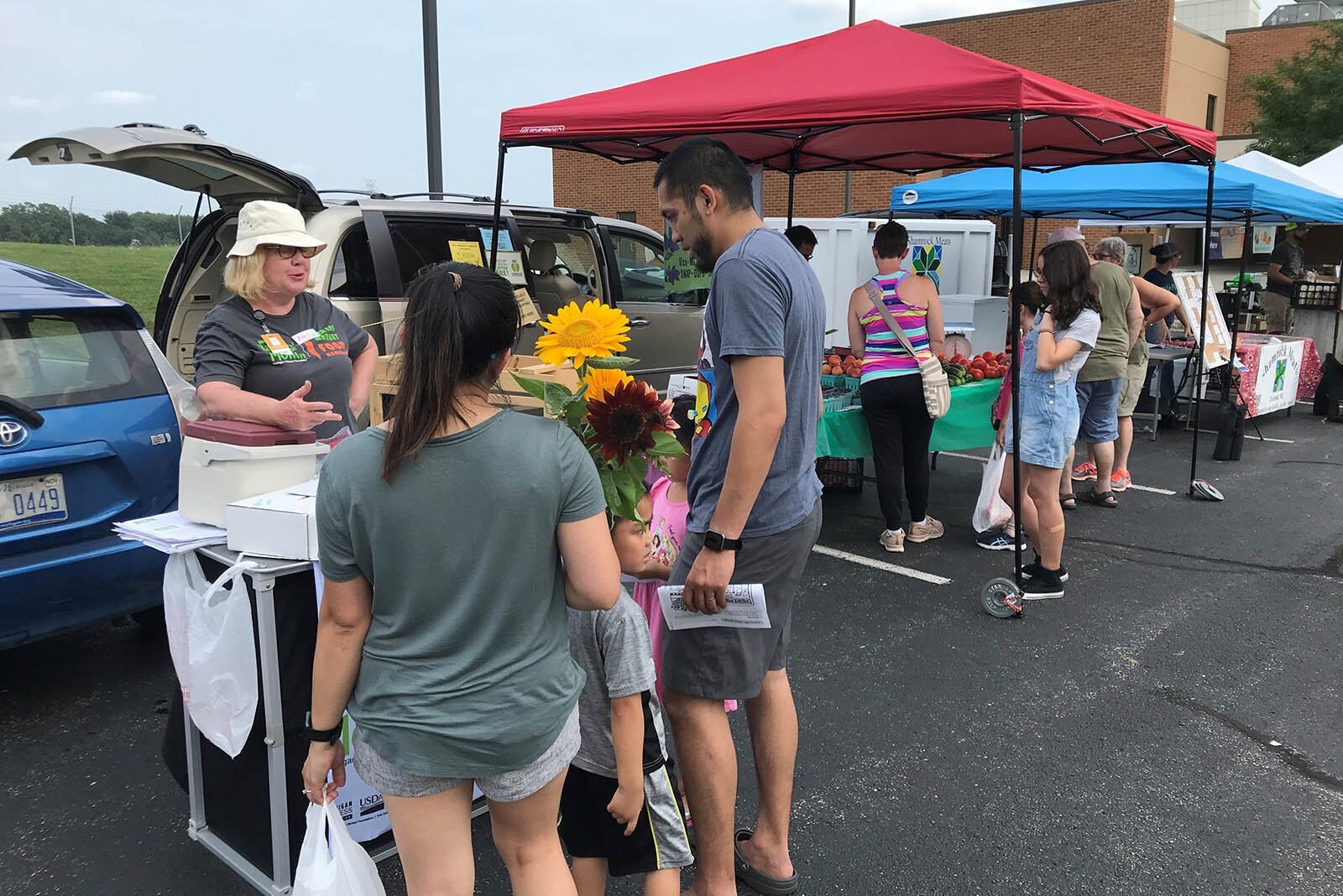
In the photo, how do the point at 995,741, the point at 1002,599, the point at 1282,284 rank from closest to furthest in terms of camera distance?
the point at 995,741 → the point at 1002,599 → the point at 1282,284

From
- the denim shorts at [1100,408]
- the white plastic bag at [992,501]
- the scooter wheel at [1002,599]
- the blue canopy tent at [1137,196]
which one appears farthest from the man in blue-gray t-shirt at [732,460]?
the blue canopy tent at [1137,196]

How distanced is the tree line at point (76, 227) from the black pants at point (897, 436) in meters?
6.86

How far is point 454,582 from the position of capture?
1658 millimetres

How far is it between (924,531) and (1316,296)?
9.04 m

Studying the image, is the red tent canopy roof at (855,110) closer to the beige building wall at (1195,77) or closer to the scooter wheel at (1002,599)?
the scooter wheel at (1002,599)

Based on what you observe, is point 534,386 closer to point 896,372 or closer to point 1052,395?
point 1052,395

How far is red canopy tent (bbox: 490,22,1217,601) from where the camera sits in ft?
14.4

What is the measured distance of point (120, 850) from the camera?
2783 mm

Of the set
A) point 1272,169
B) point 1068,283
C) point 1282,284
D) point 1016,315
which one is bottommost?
point 1016,315

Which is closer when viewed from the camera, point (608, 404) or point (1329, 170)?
point (608, 404)

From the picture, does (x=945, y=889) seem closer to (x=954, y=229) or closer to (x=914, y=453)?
(x=914, y=453)

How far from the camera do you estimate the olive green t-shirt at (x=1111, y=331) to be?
6.40m

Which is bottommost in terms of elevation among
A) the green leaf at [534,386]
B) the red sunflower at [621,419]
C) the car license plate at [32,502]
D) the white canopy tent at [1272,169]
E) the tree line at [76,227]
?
the car license plate at [32,502]

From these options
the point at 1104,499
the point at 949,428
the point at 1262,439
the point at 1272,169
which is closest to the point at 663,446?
the point at 949,428
